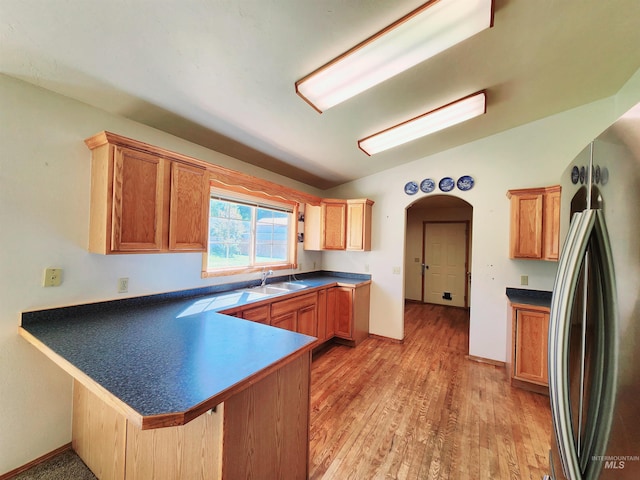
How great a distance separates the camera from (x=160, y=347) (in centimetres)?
126

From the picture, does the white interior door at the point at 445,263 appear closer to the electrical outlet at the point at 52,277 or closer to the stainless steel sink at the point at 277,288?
the stainless steel sink at the point at 277,288

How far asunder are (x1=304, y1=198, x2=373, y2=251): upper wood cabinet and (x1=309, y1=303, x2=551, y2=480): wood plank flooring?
1503 mm

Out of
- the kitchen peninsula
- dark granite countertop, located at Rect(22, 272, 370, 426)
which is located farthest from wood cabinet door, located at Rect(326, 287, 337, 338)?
the kitchen peninsula

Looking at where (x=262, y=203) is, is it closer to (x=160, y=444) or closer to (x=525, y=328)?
(x=160, y=444)

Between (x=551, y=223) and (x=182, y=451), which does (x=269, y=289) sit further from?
(x=551, y=223)

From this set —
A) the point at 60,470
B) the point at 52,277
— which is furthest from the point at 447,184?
the point at 60,470

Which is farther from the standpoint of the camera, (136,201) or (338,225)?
(338,225)

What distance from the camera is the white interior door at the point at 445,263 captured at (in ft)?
18.4

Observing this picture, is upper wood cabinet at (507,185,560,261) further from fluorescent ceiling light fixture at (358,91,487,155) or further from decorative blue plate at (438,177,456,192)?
fluorescent ceiling light fixture at (358,91,487,155)

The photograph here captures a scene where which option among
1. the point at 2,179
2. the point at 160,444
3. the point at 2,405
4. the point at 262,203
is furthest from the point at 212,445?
the point at 262,203

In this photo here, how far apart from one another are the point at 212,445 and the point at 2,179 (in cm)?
187

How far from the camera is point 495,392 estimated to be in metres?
2.45

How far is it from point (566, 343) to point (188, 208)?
2.21m

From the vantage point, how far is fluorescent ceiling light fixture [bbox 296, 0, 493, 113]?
1.33 meters
